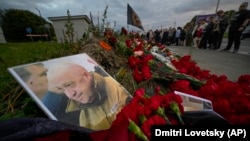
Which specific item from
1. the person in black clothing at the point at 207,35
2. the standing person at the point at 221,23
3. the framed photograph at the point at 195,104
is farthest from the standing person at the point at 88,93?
the person in black clothing at the point at 207,35

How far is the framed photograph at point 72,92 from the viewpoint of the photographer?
29.7 inches

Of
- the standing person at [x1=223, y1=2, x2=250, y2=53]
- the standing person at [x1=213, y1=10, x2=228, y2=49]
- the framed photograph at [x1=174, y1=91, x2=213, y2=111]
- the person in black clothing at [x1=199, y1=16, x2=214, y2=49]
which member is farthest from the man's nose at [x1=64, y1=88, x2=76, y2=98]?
the person in black clothing at [x1=199, y1=16, x2=214, y2=49]

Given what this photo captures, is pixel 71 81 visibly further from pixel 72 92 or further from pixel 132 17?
pixel 132 17

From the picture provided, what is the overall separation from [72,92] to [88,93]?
0.29 feet

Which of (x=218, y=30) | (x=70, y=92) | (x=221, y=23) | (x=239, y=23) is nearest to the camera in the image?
(x=70, y=92)

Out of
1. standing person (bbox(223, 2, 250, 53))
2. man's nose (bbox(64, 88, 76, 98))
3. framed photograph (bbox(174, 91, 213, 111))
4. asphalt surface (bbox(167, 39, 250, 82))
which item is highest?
standing person (bbox(223, 2, 250, 53))

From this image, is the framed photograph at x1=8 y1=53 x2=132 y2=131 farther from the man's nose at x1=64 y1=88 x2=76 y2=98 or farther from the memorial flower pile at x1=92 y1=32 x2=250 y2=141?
the memorial flower pile at x1=92 y1=32 x2=250 y2=141

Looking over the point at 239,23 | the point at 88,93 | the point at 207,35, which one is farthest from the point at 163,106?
the point at 207,35

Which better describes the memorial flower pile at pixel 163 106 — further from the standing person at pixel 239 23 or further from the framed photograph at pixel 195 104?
the standing person at pixel 239 23

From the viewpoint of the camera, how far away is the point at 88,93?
2.99 feet

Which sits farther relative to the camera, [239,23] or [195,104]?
[239,23]

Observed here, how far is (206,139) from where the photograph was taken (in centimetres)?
52

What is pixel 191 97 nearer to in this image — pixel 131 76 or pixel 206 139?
pixel 206 139

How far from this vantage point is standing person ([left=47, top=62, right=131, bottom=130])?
0.81 metres
